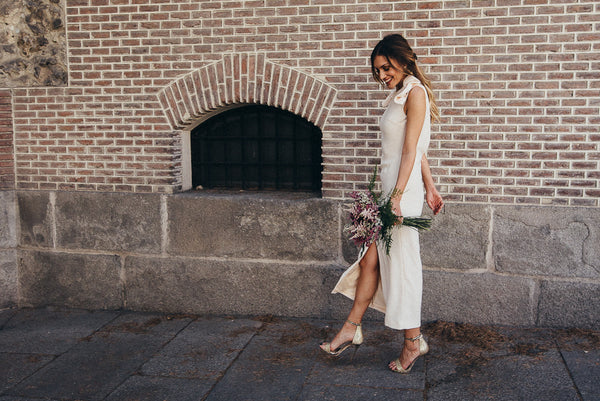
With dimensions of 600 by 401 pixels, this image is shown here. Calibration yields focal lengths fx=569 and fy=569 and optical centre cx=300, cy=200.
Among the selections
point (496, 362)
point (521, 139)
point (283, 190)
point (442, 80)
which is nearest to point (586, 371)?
point (496, 362)

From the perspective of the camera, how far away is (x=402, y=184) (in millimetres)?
3533

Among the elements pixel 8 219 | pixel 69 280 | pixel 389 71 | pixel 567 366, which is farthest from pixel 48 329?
pixel 567 366

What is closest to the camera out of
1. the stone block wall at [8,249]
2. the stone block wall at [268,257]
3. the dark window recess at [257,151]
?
the stone block wall at [268,257]

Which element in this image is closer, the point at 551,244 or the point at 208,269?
the point at 551,244

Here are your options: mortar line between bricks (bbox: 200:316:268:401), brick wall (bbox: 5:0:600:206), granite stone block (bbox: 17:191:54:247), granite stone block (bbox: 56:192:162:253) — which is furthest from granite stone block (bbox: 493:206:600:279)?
granite stone block (bbox: 17:191:54:247)

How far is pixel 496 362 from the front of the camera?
391 cm

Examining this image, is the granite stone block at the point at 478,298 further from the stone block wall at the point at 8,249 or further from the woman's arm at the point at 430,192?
the stone block wall at the point at 8,249

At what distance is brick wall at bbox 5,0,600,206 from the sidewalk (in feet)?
3.79

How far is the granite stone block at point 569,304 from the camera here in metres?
4.43

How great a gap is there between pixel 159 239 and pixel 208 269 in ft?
1.74

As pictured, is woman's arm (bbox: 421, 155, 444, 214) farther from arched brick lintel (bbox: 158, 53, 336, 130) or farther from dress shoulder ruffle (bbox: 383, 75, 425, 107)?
arched brick lintel (bbox: 158, 53, 336, 130)

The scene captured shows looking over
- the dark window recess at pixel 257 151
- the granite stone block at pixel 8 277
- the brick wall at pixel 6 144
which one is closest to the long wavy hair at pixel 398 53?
the dark window recess at pixel 257 151

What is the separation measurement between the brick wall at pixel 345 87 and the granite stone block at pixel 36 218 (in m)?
0.14

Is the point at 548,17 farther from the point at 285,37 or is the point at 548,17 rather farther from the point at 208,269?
the point at 208,269
